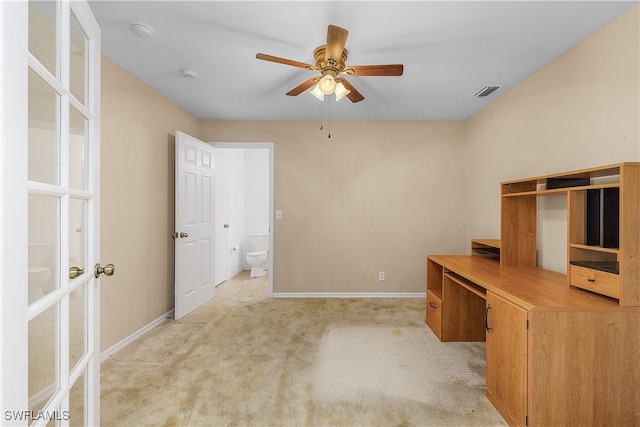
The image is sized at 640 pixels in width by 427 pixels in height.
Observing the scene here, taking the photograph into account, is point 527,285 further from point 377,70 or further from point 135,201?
point 135,201

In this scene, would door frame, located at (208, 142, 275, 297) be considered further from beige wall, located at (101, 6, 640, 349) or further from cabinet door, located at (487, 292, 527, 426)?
cabinet door, located at (487, 292, 527, 426)

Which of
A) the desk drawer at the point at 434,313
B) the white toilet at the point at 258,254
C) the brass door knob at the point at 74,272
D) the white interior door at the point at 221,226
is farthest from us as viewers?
the white toilet at the point at 258,254

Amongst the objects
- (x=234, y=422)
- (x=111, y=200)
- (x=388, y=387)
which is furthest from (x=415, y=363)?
(x=111, y=200)

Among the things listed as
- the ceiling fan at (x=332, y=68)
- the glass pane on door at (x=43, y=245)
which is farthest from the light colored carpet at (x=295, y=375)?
the ceiling fan at (x=332, y=68)

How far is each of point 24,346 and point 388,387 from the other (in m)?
1.89

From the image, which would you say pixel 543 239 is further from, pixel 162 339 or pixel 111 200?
pixel 111 200

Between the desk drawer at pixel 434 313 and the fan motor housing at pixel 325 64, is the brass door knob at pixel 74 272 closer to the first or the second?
the fan motor housing at pixel 325 64

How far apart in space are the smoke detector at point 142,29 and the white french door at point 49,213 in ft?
2.65

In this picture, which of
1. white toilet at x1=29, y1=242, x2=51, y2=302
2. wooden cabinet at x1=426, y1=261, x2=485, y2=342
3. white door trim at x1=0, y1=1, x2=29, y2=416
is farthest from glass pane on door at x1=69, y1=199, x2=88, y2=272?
Result: wooden cabinet at x1=426, y1=261, x2=485, y2=342

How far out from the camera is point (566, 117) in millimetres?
2125

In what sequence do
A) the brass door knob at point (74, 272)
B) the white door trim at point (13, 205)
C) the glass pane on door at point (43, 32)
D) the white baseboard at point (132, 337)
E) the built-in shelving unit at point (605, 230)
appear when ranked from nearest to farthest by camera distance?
the white door trim at point (13, 205), the glass pane on door at point (43, 32), the brass door knob at point (74, 272), the built-in shelving unit at point (605, 230), the white baseboard at point (132, 337)

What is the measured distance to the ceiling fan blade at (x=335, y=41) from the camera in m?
1.51

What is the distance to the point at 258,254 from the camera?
4859mm

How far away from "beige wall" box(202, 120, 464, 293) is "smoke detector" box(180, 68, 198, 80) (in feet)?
4.09
